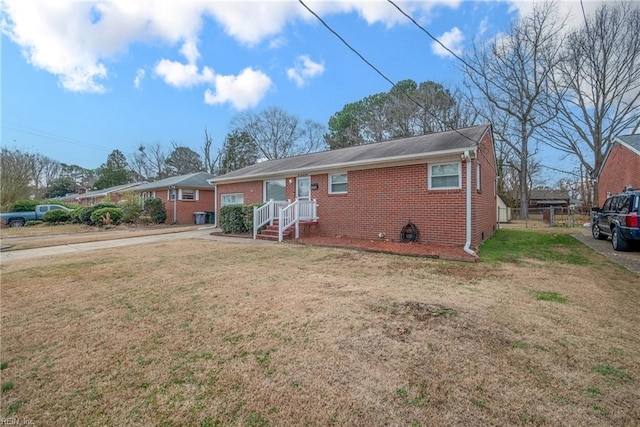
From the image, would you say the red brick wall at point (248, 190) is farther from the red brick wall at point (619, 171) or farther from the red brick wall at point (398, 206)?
the red brick wall at point (619, 171)

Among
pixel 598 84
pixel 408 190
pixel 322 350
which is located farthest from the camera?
pixel 598 84

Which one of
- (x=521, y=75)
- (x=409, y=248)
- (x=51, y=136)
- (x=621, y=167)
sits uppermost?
(x=521, y=75)

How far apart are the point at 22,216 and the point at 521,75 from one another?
38.0 metres

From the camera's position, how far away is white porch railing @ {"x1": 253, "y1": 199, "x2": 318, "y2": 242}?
425 inches

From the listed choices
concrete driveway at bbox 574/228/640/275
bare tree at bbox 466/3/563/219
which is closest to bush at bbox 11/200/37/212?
concrete driveway at bbox 574/228/640/275

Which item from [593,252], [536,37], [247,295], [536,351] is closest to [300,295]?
[247,295]

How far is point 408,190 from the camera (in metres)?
9.23

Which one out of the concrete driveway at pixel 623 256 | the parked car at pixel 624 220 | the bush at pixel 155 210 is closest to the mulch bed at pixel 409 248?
the concrete driveway at pixel 623 256

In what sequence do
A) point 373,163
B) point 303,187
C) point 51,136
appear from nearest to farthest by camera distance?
point 373,163 → point 303,187 → point 51,136

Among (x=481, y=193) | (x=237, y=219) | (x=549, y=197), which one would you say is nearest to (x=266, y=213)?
(x=237, y=219)

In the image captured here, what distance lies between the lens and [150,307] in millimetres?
3947

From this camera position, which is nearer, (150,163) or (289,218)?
(289,218)

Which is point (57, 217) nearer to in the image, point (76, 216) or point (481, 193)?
point (76, 216)

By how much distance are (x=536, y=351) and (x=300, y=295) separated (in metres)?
2.76
